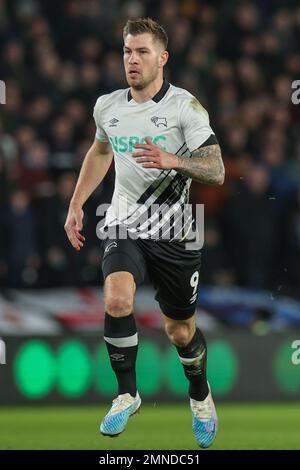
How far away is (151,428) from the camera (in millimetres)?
9320

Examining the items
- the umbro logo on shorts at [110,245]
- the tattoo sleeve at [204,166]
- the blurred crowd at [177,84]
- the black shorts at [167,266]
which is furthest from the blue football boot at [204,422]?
the blurred crowd at [177,84]

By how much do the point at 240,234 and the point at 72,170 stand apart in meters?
1.83

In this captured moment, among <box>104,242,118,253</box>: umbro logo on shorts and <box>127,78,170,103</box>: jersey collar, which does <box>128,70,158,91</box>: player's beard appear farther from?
<box>104,242,118,253</box>: umbro logo on shorts

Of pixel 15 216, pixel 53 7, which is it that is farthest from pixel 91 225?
pixel 53 7

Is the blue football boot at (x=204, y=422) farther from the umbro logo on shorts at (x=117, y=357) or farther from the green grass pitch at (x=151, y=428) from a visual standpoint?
the umbro logo on shorts at (x=117, y=357)

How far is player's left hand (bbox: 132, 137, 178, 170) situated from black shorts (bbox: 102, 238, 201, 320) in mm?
740

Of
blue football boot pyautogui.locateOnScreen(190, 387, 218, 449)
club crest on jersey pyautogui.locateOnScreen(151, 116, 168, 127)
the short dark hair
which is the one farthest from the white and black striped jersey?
blue football boot pyautogui.locateOnScreen(190, 387, 218, 449)

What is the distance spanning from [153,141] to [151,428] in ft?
10.0

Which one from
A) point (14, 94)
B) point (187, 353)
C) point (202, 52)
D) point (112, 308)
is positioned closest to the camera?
point (112, 308)

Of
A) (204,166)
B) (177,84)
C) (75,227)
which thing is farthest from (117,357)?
(177,84)

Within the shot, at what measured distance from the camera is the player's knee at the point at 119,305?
6770mm

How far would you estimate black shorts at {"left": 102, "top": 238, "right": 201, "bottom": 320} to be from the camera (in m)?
7.04

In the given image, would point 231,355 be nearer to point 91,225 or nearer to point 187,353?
point 91,225

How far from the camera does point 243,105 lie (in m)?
13.8
